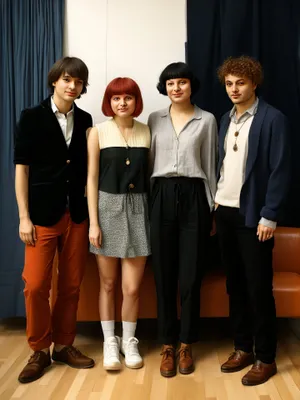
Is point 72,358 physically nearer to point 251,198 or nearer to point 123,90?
point 251,198

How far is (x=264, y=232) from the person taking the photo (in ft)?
7.02

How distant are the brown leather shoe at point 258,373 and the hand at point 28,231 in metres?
1.23

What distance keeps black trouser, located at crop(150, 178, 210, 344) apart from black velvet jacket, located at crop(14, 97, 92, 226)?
46 centimetres

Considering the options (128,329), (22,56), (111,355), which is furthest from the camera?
(22,56)

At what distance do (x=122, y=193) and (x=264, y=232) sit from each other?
72 centimetres

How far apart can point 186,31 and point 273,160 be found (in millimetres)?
1269

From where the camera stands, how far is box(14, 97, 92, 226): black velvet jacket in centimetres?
222

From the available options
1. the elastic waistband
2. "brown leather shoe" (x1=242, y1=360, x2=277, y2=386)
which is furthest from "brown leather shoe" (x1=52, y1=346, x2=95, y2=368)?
the elastic waistband

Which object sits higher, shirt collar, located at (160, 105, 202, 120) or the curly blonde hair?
the curly blonde hair

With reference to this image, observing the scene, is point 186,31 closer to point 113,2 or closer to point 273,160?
point 113,2

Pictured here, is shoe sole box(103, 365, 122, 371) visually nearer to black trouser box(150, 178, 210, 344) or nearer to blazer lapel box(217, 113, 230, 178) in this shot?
black trouser box(150, 178, 210, 344)

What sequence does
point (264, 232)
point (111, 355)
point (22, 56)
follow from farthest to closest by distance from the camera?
point (22, 56), point (111, 355), point (264, 232)

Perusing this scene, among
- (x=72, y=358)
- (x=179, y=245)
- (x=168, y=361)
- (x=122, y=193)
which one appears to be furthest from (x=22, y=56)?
(x=168, y=361)

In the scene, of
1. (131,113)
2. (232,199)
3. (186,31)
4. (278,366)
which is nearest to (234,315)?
(278,366)
